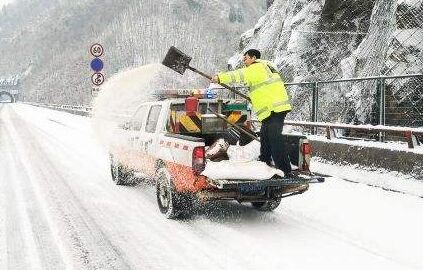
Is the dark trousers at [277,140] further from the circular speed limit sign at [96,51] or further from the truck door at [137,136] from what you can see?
the circular speed limit sign at [96,51]

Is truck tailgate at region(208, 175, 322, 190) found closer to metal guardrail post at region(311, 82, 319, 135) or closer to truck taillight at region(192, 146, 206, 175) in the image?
truck taillight at region(192, 146, 206, 175)

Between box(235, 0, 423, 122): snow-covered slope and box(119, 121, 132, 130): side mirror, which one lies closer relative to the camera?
box(119, 121, 132, 130): side mirror

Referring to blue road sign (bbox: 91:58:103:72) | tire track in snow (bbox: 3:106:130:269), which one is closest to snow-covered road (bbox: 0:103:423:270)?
tire track in snow (bbox: 3:106:130:269)

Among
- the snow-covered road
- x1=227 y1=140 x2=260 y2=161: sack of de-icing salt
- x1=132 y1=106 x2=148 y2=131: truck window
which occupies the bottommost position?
the snow-covered road

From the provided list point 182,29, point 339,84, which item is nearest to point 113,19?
point 182,29

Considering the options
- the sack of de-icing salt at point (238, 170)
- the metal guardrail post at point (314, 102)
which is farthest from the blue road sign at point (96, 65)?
the sack of de-icing salt at point (238, 170)

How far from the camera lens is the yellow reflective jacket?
740 cm

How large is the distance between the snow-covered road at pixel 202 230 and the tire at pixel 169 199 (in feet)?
0.53

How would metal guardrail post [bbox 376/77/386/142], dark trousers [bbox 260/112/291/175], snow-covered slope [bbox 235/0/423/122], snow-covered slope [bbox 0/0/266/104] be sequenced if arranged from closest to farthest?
dark trousers [bbox 260/112/291/175] → metal guardrail post [bbox 376/77/386/142] → snow-covered slope [bbox 235/0/423/122] → snow-covered slope [bbox 0/0/266/104]

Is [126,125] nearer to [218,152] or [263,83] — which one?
[218,152]

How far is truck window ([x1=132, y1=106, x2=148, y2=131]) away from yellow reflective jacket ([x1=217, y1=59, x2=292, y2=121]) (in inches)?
96.3

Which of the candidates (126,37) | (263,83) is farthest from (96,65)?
(126,37)

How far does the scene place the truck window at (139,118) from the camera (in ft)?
31.1

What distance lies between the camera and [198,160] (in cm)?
696
